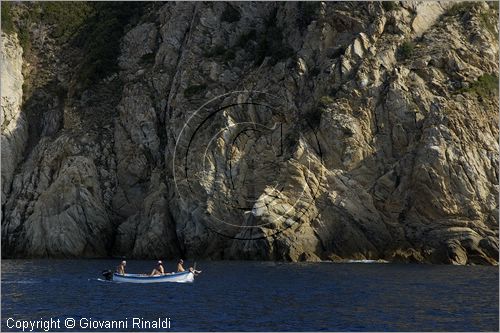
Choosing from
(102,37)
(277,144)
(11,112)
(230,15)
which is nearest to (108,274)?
(277,144)

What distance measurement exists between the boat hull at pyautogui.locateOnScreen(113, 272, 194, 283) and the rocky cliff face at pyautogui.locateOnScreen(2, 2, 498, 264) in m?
16.3

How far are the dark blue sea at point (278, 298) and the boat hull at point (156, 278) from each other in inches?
23.4

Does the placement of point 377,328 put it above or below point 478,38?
below

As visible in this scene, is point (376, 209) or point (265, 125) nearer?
point (376, 209)

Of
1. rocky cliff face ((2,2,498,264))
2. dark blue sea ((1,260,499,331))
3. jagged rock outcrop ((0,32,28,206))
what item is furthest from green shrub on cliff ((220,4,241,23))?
dark blue sea ((1,260,499,331))

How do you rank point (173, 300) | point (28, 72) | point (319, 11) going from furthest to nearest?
point (28, 72) → point (319, 11) → point (173, 300)

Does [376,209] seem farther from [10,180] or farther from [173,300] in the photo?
[10,180]

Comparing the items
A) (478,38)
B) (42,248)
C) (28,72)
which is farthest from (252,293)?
(28,72)

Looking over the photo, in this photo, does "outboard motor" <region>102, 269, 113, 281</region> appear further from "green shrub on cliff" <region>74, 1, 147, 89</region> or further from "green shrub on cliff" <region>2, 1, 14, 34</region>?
"green shrub on cliff" <region>2, 1, 14, 34</region>

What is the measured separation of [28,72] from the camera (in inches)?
3959

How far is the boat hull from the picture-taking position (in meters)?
55.0

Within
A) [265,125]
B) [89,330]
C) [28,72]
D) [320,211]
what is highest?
[28,72]

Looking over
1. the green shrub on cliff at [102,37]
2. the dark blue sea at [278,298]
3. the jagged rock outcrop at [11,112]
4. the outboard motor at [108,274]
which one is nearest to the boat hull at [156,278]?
the outboard motor at [108,274]

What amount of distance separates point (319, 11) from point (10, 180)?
127 feet
